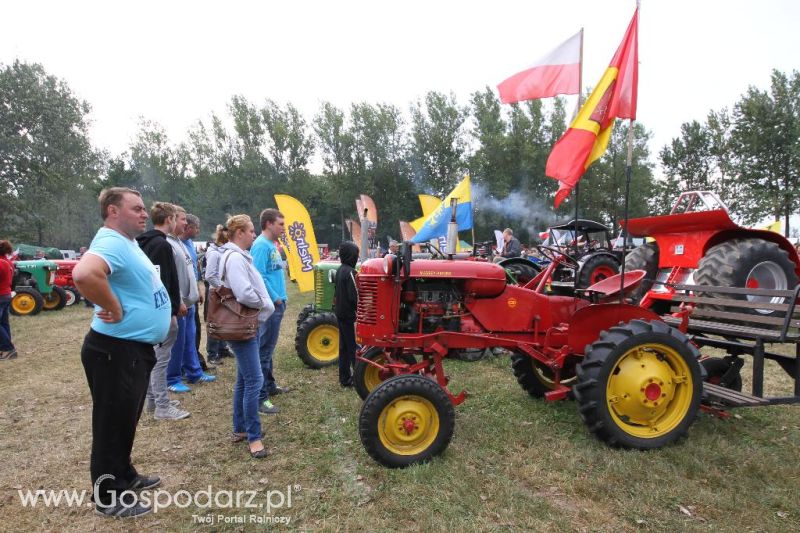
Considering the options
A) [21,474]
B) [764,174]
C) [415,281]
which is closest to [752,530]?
[415,281]

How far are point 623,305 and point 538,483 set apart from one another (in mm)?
1753

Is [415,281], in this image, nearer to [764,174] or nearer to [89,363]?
[89,363]

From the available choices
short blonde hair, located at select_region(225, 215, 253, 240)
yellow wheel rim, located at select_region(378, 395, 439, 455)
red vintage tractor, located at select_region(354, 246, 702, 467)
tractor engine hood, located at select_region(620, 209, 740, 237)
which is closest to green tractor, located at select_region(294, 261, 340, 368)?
red vintage tractor, located at select_region(354, 246, 702, 467)

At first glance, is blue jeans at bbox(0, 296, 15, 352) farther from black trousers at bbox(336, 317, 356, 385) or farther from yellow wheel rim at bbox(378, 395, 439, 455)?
yellow wheel rim at bbox(378, 395, 439, 455)

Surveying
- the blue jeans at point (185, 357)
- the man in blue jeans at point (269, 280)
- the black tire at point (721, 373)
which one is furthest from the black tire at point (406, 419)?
the blue jeans at point (185, 357)

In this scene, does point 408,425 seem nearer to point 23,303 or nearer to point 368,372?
point 368,372

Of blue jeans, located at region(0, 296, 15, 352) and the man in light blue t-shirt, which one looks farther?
blue jeans, located at region(0, 296, 15, 352)

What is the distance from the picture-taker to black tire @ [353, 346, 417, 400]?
4.35 m

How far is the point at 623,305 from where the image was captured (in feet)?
13.2

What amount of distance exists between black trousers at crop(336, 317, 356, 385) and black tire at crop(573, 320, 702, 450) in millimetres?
2420

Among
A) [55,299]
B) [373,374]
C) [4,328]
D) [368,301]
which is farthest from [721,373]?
[55,299]

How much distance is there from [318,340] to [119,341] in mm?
3737

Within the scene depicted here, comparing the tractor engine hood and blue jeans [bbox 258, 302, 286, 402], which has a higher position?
the tractor engine hood

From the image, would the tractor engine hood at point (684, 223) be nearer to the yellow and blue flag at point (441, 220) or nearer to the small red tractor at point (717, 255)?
the small red tractor at point (717, 255)
